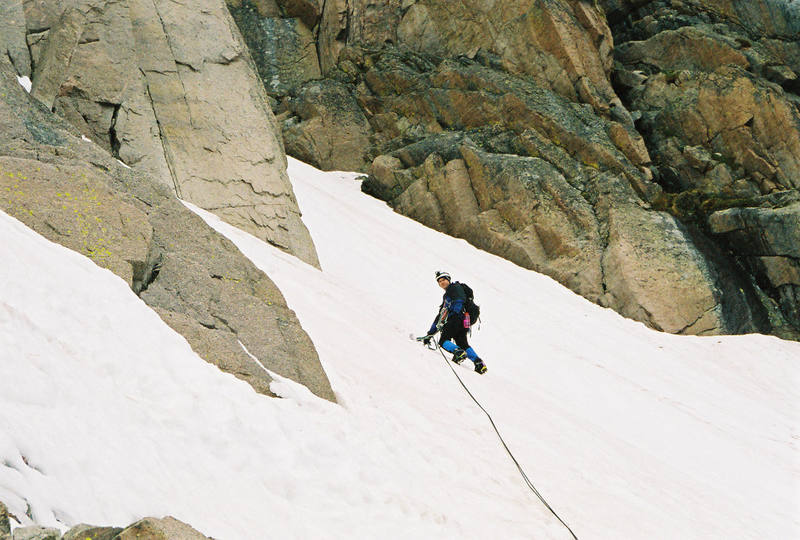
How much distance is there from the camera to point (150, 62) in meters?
15.8

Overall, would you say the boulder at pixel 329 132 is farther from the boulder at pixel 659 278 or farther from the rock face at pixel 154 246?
the rock face at pixel 154 246

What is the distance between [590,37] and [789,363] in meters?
16.8

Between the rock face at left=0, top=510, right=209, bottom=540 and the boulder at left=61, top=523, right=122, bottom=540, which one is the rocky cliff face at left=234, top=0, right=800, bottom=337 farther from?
the boulder at left=61, top=523, right=122, bottom=540

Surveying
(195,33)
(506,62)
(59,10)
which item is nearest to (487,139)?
(506,62)

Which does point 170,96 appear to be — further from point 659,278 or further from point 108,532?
point 659,278

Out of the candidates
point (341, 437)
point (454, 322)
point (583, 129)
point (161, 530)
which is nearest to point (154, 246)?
point (341, 437)

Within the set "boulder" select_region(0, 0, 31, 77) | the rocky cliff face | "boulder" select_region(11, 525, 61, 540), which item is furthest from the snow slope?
the rocky cliff face

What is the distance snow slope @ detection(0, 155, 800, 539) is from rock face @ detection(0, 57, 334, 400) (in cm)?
34

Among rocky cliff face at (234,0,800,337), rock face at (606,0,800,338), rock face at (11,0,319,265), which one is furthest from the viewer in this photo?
rock face at (606,0,800,338)

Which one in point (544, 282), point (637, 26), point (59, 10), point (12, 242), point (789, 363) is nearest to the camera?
point (12, 242)

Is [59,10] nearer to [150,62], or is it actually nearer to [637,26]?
[150,62]

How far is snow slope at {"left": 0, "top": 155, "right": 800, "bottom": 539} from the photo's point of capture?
4.96 meters

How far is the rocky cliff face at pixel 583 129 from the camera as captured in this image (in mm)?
22828

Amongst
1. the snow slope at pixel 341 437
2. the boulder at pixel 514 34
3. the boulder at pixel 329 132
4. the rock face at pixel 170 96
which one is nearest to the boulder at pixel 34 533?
the snow slope at pixel 341 437
